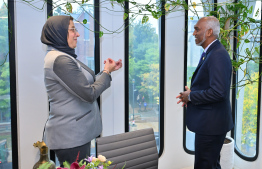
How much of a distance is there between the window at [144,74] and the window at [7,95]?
107 centimetres

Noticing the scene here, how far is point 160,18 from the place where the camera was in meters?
2.90

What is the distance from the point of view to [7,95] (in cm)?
235

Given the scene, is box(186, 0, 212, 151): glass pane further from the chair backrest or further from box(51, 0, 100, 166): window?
the chair backrest

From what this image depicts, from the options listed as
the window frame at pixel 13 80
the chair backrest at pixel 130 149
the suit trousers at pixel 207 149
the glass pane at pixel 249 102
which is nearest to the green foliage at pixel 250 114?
the glass pane at pixel 249 102

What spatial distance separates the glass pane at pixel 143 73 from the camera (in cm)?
282

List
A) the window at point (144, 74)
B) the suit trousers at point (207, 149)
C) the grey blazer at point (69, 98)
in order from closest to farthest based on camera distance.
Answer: the grey blazer at point (69, 98) → the suit trousers at point (207, 149) → the window at point (144, 74)

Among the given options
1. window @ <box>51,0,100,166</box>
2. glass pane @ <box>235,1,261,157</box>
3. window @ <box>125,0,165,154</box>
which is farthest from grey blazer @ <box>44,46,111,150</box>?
glass pane @ <box>235,1,261,157</box>

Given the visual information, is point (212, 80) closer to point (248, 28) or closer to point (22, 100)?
point (248, 28)

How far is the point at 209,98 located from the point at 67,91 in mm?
1010

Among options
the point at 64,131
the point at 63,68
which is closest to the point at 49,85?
the point at 63,68

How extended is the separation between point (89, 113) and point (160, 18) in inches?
60.1

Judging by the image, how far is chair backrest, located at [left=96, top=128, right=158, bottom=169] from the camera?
1.70 m

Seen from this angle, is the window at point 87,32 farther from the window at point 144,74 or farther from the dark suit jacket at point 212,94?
the dark suit jacket at point 212,94

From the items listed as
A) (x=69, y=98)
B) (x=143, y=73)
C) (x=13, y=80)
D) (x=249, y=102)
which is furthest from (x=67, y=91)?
(x=249, y=102)
